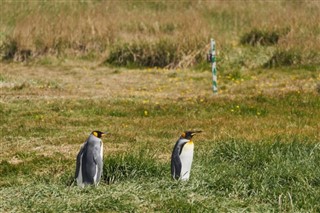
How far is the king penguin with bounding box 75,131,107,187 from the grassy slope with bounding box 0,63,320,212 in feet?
0.72

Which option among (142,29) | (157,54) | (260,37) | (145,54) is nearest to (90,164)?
(157,54)

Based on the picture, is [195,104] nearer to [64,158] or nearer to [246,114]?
[246,114]

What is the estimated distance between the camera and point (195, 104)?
50.2 feet

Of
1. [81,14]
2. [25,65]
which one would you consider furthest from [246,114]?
[81,14]

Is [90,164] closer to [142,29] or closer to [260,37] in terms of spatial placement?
[260,37]

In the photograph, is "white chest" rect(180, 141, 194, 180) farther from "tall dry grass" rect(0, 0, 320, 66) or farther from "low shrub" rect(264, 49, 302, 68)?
"tall dry grass" rect(0, 0, 320, 66)

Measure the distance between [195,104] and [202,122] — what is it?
1.96 m

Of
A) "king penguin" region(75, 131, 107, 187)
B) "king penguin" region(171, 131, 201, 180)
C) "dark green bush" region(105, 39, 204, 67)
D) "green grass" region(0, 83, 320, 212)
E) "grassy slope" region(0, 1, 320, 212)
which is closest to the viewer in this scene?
"green grass" region(0, 83, 320, 212)

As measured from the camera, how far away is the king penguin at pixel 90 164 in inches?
317

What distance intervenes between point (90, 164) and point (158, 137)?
419cm

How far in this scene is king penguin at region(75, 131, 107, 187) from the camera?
806 centimetres

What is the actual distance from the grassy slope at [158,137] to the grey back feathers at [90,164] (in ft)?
0.72

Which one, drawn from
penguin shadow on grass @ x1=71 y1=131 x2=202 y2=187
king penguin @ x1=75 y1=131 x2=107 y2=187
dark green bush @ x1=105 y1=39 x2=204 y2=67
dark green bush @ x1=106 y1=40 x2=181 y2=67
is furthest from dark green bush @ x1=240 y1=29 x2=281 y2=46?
king penguin @ x1=75 y1=131 x2=107 y2=187

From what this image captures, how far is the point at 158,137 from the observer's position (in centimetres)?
1218
